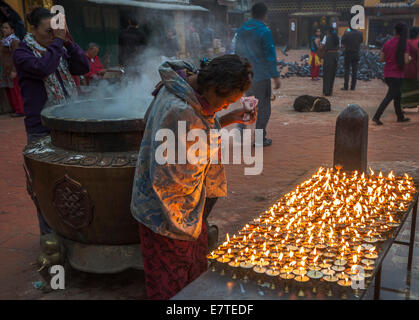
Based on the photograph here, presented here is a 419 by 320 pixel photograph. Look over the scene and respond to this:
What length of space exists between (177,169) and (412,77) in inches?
329

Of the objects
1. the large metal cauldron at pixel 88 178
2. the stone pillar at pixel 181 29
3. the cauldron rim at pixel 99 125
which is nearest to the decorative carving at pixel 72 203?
the large metal cauldron at pixel 88 178

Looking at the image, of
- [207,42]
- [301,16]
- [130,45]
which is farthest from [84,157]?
[301,16]

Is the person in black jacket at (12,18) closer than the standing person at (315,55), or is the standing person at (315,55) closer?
the person in black jacket at (12,18)

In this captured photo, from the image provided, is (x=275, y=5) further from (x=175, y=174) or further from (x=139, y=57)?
(x=175, y=174)

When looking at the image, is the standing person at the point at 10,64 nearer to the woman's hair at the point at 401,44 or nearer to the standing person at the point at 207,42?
the woman's hair at the point at 401,44

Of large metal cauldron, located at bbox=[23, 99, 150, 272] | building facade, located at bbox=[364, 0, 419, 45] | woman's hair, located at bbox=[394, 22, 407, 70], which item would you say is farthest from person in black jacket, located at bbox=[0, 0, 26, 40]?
building facade, located at bbox=[364, 0, 419, 45]

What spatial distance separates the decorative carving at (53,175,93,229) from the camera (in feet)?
9.20

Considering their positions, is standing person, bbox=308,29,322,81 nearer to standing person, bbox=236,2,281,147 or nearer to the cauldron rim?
standing person, bbox=236,2,281,147

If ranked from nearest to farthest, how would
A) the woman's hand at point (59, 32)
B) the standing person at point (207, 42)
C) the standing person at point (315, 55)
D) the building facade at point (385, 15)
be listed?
the woman's hand at point (59, 32) < the standing person at point (315, 55) < the standing person at point (207, 42) < the building facade at point (385, 15)

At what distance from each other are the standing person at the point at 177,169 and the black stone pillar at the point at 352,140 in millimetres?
1990

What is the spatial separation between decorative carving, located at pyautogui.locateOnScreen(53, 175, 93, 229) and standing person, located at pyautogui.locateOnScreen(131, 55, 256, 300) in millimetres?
865

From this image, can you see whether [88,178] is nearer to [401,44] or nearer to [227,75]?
[227,75]

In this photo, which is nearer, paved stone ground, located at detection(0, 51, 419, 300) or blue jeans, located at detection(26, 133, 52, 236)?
paved stone ground, located at detection(0, 51, 419, 300)

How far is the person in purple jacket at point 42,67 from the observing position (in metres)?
3.10
